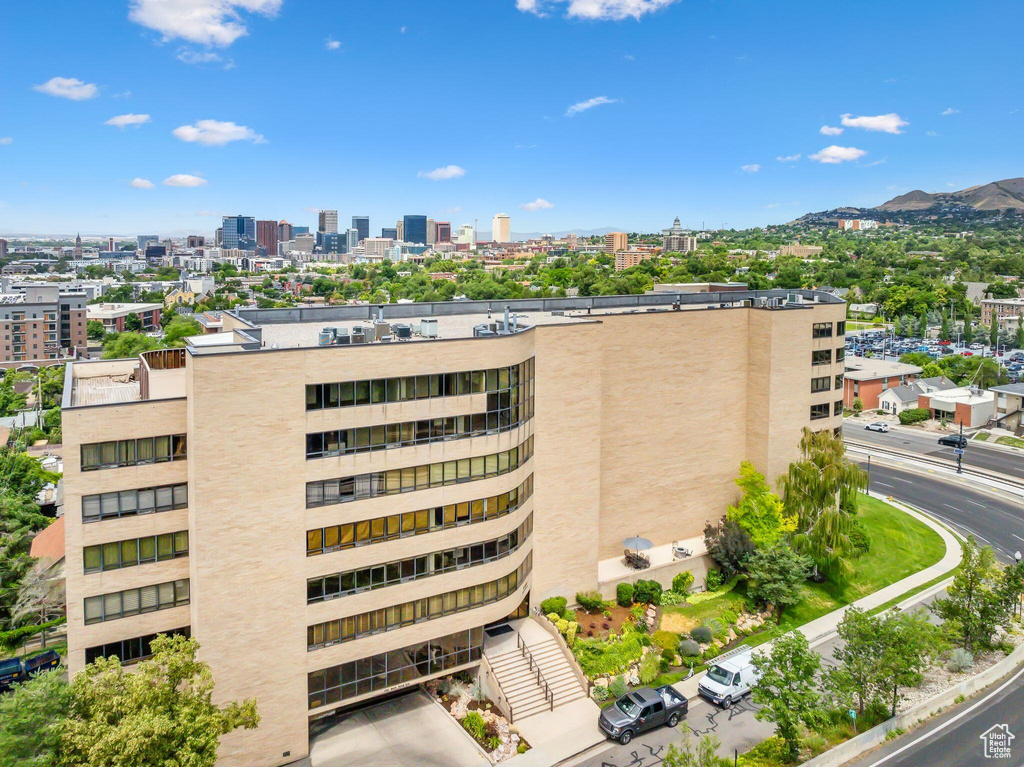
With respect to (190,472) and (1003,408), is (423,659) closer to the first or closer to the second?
(190,472)

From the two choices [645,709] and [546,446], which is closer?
[645,709]

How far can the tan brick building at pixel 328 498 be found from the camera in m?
27.6

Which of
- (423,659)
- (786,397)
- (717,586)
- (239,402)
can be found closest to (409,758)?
(423,659)

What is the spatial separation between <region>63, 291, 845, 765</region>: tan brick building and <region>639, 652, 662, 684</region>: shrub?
17.4 ft

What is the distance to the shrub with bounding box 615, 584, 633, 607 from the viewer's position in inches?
1600

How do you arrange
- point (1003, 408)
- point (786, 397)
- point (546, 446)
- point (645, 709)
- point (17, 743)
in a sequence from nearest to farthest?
1. point (17, 743)
2. point (645, 709)
3. point (546, 446)
4. point (786, 397)
5. point (1003, 408)

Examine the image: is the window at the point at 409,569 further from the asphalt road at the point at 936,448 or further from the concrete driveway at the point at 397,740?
the asphalt road at the point at 936,448

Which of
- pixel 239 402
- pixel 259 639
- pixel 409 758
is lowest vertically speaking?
pixel 409 758

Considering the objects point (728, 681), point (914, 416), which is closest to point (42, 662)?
point (728, 681)

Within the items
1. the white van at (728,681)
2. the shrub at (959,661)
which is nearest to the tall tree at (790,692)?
the white van at (728,681)

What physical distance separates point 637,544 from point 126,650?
27.7 meters

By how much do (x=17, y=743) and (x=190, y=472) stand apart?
1045 cm

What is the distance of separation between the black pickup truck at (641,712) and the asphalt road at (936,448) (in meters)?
60.8

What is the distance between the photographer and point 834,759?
28234 mm
